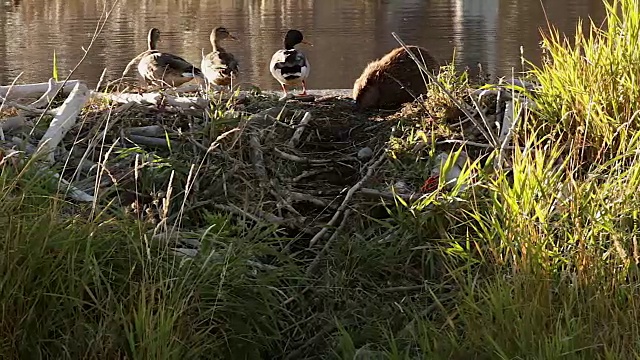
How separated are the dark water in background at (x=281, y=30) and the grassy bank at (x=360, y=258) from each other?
354cm

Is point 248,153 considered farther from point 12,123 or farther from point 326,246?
point 12,123

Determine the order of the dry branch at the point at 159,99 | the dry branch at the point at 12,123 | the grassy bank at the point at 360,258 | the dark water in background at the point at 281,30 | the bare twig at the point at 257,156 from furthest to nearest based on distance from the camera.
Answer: the dark water in background at the point at 281,30 → the dry branch at the point at 159,99 → the dry branch at the point at 12,123 → the bare twig at the point at 257,156 → the grassy bank at the point at 360,258

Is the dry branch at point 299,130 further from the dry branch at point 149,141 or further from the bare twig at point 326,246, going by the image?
the bare twig at point 326,246

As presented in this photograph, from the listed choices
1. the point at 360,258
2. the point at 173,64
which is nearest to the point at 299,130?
the point at 360,258

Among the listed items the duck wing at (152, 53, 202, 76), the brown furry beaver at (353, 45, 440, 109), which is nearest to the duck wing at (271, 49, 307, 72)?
the duck wing at (152, 53, 202, 76)

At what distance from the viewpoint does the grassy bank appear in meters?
3.05

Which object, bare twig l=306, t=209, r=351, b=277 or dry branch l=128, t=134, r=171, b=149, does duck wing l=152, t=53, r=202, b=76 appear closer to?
dry branch l=128, t=134, r=171, b=149

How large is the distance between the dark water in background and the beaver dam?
2734 mm

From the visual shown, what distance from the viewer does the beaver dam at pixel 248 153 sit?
4.01m

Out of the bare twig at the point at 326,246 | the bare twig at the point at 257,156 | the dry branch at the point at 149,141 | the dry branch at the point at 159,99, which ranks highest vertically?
the dry branch at the point at 159,99

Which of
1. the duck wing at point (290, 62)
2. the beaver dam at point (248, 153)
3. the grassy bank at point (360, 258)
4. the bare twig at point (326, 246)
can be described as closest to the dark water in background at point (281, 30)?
the duck wing at point (290, 62)

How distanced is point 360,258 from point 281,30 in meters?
13.2

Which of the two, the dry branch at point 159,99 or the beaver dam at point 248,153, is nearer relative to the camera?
the beaver dam at point 248,153

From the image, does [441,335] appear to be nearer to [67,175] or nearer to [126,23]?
[67,175]
